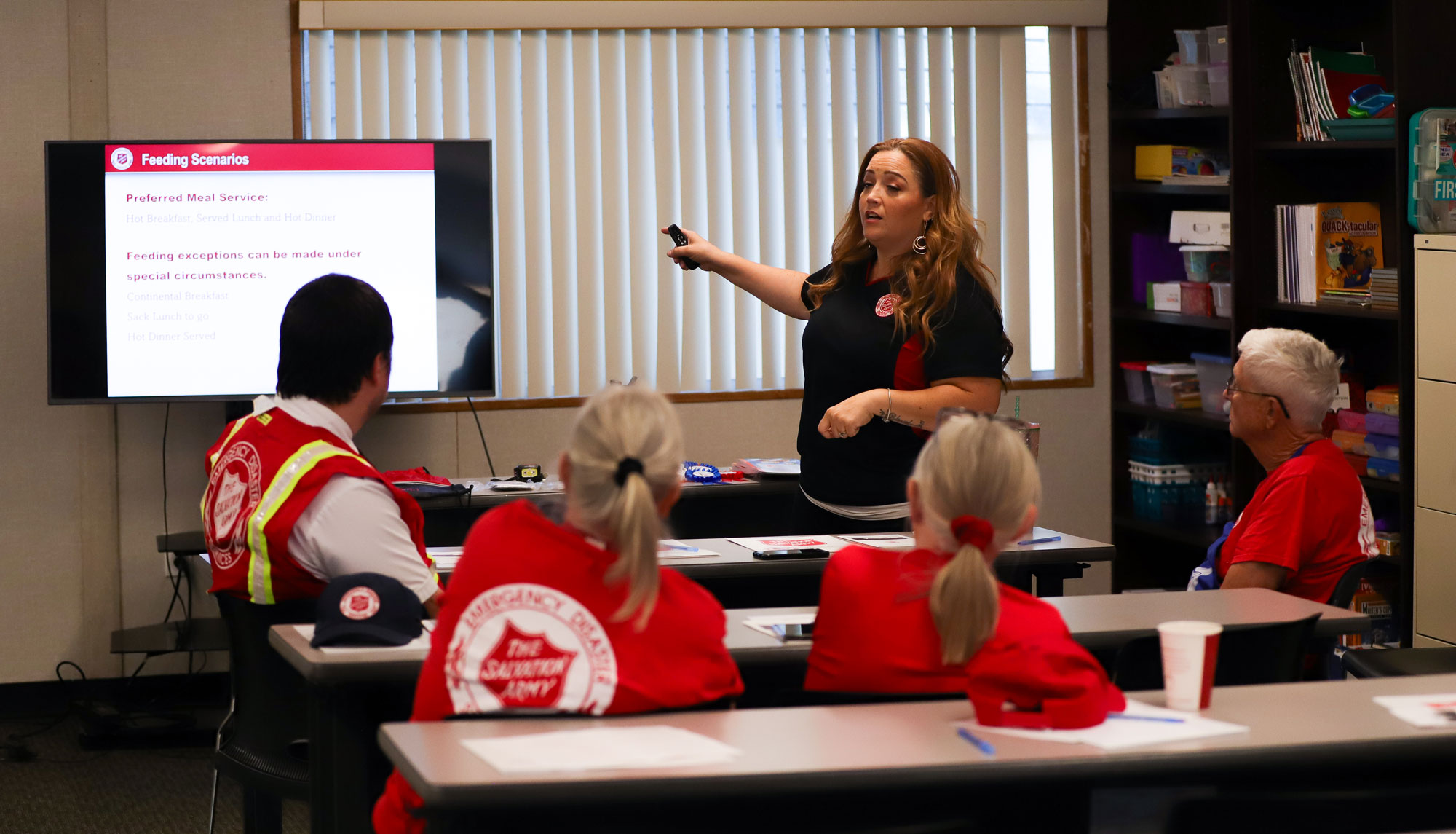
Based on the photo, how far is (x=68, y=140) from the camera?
14.2ft

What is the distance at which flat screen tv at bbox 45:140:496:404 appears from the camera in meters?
4.32

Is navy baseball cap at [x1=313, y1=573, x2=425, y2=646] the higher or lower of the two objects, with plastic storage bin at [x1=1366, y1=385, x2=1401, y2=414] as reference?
lower

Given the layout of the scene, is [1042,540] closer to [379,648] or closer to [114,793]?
[379,648]

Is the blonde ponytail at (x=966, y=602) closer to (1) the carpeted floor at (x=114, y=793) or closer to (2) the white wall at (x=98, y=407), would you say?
(1) the carpeted floor at (x=114, y=793)

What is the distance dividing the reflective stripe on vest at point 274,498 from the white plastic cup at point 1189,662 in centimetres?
128

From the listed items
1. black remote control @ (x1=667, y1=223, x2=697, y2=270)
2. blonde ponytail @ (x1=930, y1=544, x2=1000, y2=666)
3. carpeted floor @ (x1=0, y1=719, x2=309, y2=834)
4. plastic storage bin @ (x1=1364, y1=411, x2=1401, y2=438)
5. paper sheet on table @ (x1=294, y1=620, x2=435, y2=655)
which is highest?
black remote control @ (x1=667, y1=223, x2=697, y2=270)

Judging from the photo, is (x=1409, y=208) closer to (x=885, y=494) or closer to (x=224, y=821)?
(x=885, y=494)

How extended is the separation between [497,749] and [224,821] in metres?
2.40

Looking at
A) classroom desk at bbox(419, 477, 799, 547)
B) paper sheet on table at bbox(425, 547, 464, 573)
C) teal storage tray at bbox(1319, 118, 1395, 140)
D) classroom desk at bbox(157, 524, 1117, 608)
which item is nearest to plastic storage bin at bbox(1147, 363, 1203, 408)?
teal storage tray at bbox(1319, 118, 1395, 140)

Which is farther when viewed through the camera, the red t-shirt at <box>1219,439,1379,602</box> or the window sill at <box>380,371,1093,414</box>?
the window sill at <box>380,371,1093,414</box>

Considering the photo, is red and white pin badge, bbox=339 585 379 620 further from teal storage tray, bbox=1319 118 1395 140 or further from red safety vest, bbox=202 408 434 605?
teal storage tray, bbox=1319 118 1395 140

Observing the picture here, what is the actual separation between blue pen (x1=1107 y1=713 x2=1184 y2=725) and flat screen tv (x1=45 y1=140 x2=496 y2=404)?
10.2 ft

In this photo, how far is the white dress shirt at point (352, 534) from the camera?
2328 millimetres

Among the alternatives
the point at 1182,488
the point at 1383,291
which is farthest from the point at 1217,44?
the point at 1182,488
